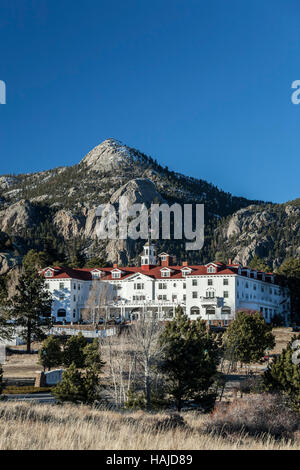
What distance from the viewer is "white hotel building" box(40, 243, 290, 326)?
297 ft

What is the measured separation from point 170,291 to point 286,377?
62.1 metres

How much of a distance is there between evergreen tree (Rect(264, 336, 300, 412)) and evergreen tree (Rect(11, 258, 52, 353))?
37.4 meters

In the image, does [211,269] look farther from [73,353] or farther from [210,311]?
[73,353]

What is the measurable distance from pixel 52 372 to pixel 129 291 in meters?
46.3

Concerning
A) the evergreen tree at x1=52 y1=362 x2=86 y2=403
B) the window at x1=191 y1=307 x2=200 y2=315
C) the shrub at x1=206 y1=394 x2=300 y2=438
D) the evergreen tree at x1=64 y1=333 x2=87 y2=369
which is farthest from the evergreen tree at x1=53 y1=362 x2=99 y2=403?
the window at x1=191 y1=307 x2=200 y2=315

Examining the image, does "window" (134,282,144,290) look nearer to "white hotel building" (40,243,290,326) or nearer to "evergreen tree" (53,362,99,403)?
"white hotel building" (40,243,290,326)

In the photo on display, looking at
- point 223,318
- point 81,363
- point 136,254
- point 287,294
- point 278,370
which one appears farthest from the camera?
point 136,254

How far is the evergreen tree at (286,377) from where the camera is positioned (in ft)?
111

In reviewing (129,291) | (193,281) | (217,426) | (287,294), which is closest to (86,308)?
(129,291)

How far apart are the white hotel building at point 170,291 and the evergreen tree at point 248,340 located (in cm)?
3020
